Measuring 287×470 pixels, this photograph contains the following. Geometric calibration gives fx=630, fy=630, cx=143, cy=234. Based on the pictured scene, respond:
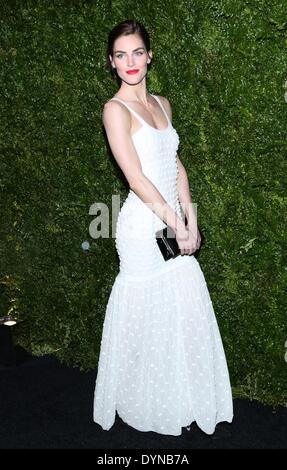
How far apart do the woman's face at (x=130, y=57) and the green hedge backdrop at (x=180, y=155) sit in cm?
40

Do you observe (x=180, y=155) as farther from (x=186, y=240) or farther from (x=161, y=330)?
(x=161, y=330)

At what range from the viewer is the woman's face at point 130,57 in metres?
3.25

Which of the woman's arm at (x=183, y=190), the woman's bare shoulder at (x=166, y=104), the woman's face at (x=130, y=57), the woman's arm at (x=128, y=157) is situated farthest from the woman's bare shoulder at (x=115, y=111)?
the woman's arm at (x=183, y=190)

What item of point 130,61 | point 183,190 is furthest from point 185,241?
point 130,61

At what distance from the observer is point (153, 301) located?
3.52 metres

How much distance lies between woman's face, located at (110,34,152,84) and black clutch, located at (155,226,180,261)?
81 centimetres

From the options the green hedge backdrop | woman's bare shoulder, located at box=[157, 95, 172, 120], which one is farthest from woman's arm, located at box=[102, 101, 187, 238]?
the green hedge backdrop

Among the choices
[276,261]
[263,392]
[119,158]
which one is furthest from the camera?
[263,392]

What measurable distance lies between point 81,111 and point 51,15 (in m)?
0.67

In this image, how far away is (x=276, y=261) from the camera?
3744 mm

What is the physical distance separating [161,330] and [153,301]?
0.17m

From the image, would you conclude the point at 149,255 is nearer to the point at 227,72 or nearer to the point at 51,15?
the point at 227,72

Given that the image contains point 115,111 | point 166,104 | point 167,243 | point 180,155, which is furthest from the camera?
point 180,155

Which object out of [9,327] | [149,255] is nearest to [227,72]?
[149,255]
